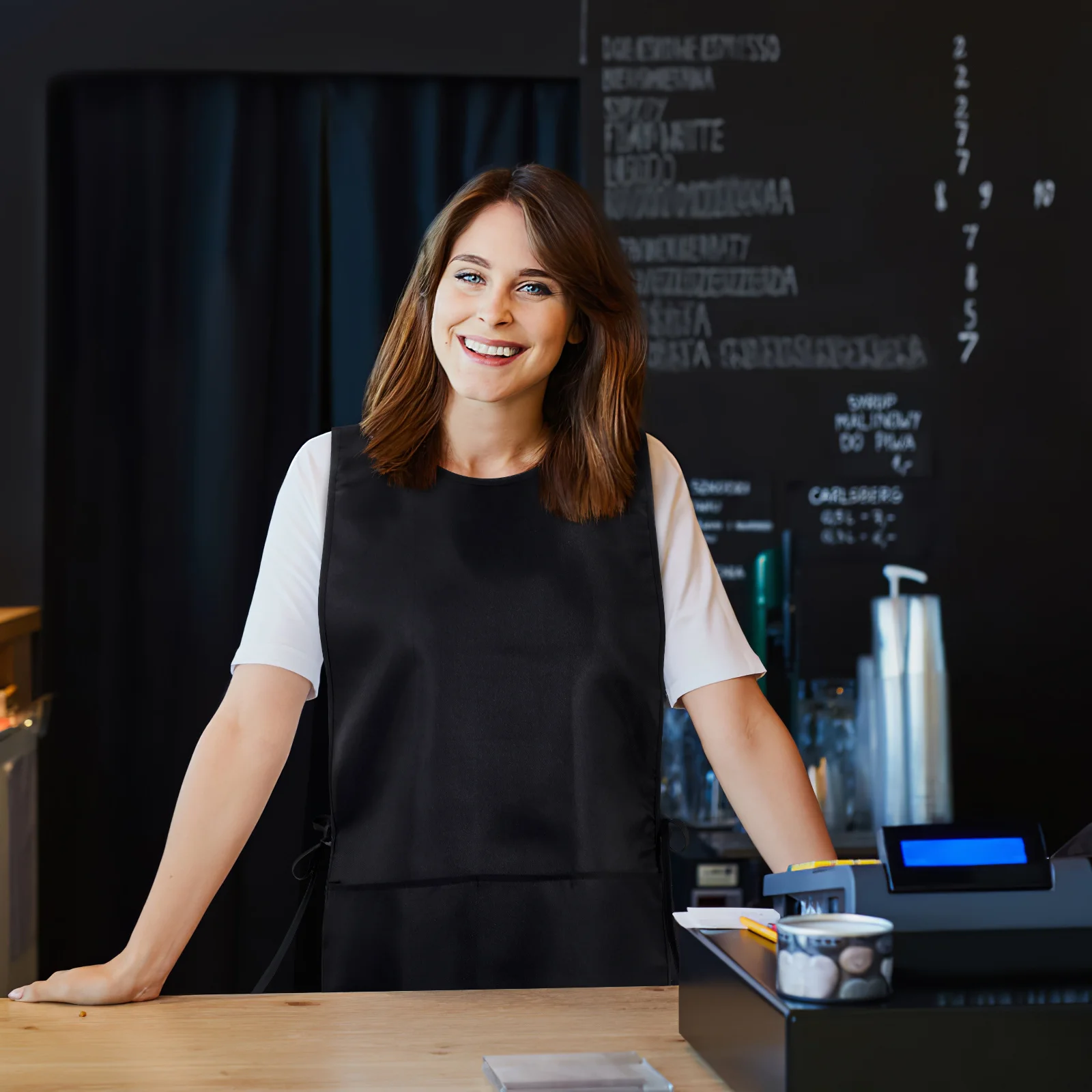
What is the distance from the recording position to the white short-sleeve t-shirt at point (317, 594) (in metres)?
1.49

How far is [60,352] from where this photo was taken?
3.02 metres

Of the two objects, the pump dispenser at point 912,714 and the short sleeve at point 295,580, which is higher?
the short sleeve at point 295,580

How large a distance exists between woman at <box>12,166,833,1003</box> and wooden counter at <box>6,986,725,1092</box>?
11.3 inches

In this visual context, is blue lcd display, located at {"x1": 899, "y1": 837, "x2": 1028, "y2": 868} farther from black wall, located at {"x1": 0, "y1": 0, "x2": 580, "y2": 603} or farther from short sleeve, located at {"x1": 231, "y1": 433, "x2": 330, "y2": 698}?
black wall, located at {"x1": 0, "y1": 0, "x2": 580, "y2": 603}

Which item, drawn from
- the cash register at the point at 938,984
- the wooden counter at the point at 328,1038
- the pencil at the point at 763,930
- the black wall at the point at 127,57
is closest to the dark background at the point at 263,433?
the black wall at the point at 127,57

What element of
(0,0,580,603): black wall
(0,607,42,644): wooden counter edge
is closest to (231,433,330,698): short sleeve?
(0,607,42,644): wooden counter edge

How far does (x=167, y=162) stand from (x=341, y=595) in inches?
72.9

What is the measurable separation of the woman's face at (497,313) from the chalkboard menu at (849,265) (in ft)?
4.95

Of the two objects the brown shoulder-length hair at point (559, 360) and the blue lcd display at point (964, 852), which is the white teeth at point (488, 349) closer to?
the brown shoulder-length hair at point (559, 360)

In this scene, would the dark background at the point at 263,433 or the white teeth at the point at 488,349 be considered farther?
the dark background at the point at 263,433

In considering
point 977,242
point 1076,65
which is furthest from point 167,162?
point 1076,65

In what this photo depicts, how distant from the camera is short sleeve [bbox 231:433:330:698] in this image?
147 centimetres

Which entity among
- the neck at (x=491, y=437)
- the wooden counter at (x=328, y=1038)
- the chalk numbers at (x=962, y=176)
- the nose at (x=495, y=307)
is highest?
the chalk numbers at (x=962, y=176)

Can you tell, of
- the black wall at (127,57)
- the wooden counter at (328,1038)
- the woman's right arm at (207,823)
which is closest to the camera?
the wooden counter at (328,1038)
